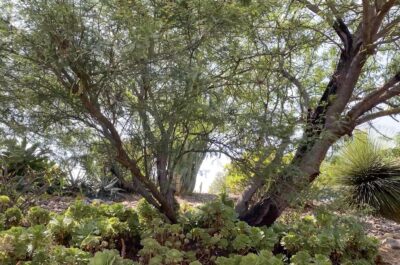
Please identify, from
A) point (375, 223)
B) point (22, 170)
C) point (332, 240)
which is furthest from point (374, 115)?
point (22, 170)

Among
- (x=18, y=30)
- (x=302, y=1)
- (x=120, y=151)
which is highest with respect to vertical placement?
(x=302, y=1)

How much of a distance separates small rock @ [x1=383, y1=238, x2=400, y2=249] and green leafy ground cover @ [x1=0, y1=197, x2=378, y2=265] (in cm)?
115

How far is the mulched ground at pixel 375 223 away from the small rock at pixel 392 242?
3 centimetres

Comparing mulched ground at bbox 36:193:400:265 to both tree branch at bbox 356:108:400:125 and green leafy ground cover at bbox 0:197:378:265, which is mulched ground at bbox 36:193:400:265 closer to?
green leafy ground cover at bbox 0:197:378:265

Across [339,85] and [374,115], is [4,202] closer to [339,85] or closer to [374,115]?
[339,85]

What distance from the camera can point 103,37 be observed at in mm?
2596

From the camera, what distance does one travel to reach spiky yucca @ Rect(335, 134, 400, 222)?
7.52 meters

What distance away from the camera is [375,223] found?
719 centimetres

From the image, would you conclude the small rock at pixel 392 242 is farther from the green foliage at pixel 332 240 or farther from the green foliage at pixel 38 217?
the green foliage at pixel 38 217

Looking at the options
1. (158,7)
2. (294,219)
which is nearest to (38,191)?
(294,219)

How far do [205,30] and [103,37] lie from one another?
678mm

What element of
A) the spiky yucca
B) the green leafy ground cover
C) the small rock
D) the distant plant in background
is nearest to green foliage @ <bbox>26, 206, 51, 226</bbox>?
the green leafy ground cover

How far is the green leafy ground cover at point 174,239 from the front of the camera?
3006mm

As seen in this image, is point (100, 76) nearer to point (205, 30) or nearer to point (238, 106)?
point (205, 30)
